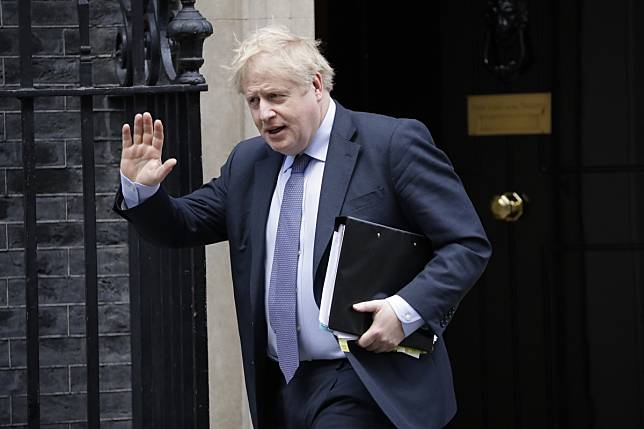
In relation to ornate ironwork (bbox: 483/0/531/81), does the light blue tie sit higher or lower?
lower

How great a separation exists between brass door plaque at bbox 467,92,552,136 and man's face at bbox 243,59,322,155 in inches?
121

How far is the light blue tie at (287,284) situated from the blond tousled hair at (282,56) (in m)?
0.32

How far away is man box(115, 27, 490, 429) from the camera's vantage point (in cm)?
410

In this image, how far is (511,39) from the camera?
7082mm

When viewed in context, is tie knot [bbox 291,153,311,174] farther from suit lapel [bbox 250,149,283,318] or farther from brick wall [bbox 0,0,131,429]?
brick wall [bbox 0,0,131,429]

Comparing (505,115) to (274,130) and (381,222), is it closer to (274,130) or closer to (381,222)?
(381,222)

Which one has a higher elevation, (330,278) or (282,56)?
(282,56)

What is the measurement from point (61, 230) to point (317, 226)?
2211mm

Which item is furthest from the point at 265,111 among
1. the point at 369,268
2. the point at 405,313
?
the point at 405,313

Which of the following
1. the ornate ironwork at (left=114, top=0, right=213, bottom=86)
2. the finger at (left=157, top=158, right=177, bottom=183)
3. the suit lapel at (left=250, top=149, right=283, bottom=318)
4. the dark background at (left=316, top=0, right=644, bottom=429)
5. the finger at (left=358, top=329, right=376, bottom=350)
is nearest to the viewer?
the finger at (left=358, top=329, right=376, bottom=350)

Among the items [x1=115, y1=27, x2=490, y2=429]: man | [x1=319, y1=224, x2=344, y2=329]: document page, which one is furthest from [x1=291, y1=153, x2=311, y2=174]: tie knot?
[x1=319, y1=224, x2=344, y2=329]: document page

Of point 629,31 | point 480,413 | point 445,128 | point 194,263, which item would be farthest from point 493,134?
point 194,263

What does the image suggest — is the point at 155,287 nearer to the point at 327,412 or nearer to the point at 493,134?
the point at 327,412

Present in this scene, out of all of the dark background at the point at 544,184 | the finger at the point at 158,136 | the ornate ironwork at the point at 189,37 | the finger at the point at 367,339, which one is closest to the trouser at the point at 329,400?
the finger at the point at 367,339
